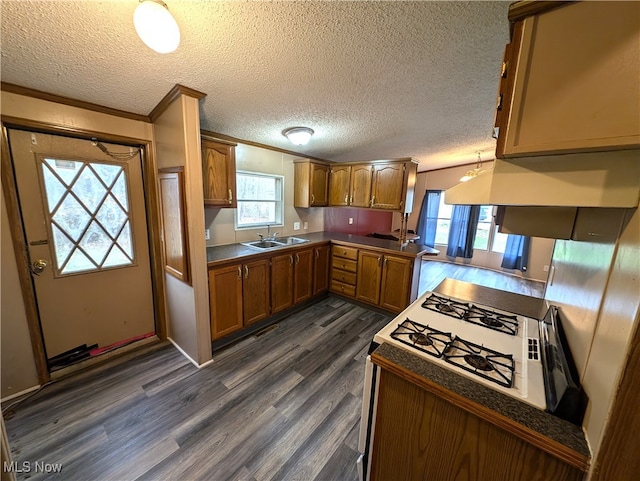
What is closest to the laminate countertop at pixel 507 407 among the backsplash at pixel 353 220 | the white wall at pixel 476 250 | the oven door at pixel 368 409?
the oven door at pixel 368 409

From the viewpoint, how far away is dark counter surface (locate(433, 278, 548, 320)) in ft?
4.98

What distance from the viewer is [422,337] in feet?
3.78

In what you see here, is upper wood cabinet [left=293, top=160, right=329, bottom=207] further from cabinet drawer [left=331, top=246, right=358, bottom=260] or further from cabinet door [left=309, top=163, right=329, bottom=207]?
cabinet drawer [left=331, top=246, right=358, bottom=260]

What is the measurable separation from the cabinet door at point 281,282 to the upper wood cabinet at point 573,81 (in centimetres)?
238

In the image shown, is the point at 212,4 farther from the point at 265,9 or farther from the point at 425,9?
the point at 425,9

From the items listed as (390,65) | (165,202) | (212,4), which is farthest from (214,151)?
(390,65)

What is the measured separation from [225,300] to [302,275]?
1.06m

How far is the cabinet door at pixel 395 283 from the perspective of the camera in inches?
114

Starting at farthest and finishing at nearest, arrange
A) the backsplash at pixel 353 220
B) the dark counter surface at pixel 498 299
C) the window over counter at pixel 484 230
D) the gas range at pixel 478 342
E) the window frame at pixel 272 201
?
the window over counter at pixel 484 230
the backsplash at pixel 353 220
the window frame at pixel 272 201
the dark counter surface at pixel 498 299
the gas range at pixel 478 342

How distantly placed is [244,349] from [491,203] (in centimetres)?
241

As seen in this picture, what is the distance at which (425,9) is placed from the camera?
3.40 feet

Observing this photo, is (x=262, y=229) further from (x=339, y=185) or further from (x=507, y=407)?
(x=507, y=407)

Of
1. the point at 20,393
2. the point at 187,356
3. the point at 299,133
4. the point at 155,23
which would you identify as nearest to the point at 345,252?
the point at 299,133

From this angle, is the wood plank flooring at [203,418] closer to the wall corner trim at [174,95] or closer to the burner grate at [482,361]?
the burner grate at [482,361]
